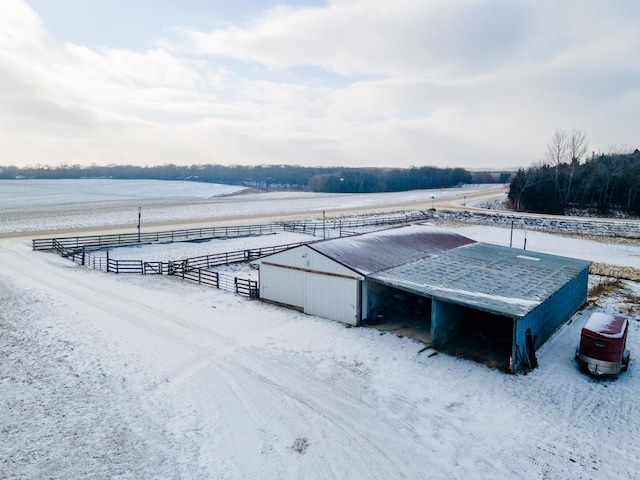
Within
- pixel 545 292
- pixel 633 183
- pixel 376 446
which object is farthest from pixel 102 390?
pixel 633 183

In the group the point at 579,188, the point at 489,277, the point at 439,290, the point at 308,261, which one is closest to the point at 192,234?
the point at 308,261

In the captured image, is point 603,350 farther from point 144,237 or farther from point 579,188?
point 579,188

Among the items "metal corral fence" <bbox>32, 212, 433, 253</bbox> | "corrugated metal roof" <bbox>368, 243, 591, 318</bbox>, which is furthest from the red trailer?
"metal corral fence" <bbox>32, 212, 433, 253</bbox>

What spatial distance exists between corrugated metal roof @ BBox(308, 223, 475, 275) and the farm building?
7 cm

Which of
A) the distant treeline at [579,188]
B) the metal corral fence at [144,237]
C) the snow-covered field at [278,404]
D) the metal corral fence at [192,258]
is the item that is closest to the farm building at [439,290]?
the snow-covered field at [278,404]

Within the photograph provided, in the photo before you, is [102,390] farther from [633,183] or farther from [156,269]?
[633,183]

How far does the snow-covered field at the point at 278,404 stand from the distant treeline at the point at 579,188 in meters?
52.6

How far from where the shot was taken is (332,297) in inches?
712

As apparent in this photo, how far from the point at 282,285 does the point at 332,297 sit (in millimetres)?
2954

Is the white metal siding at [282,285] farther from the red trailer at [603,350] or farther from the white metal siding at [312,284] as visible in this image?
the red trailer at [603,350]

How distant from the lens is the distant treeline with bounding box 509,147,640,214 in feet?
202

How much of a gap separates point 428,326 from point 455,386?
15.9ft

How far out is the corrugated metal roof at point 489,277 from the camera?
14.9 meters

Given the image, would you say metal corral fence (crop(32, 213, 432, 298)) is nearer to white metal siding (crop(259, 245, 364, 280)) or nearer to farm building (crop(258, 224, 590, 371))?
white metal siding (crop(259, 245, 364, 280))
